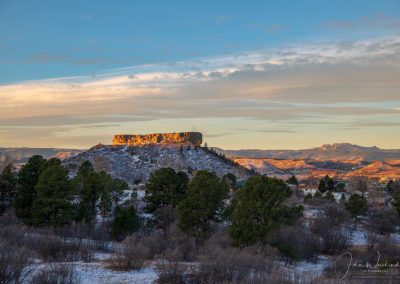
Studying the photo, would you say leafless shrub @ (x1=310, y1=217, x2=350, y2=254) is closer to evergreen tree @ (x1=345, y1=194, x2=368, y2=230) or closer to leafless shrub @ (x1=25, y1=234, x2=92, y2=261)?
evergreen tree @ (x1=345, y1=194, x2=368, y2=230)

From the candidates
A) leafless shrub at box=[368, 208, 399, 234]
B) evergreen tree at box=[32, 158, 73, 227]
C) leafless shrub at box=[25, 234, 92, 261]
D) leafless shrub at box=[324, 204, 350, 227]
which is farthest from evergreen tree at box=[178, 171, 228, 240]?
leafless shrub at box=[368, 208, 399, 234]

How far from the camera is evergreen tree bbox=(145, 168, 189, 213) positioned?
1618 inches

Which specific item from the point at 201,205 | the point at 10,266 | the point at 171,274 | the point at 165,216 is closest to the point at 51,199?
the point at 165,216

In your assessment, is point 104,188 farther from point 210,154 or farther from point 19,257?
point 210,154

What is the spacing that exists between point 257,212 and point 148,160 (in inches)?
3970

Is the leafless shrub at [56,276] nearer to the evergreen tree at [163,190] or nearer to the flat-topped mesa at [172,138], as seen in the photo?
the evergreen tree at [163,190]

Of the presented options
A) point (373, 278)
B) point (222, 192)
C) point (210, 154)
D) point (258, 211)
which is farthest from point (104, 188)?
point (210, 154)

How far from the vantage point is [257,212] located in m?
28.7

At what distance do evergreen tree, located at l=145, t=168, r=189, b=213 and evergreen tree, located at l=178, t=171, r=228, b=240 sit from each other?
7.52 meters

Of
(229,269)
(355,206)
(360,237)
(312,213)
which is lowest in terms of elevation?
(360,237)

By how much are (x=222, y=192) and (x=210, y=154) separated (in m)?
101

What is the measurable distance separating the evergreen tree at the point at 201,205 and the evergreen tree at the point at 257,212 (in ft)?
12.9

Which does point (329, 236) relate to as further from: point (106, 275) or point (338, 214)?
point (106, 275)

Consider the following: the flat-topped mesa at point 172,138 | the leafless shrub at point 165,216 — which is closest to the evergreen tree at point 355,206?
the leafless shrub at point 165,216
